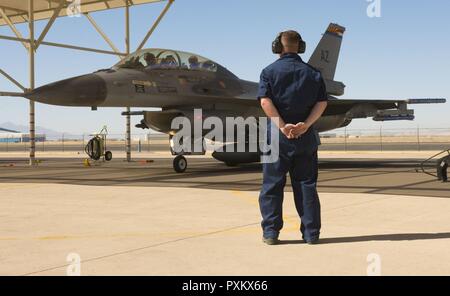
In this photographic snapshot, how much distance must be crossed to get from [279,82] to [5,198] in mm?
5775

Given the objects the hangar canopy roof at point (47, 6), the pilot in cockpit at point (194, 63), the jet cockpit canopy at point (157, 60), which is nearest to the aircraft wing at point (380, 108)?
the pilot in cockpit at point (194, 63)

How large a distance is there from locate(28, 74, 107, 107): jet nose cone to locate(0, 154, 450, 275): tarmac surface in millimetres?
4090

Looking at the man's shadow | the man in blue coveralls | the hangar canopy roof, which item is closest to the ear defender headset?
the man in blue coveralls

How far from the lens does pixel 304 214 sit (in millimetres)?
5027

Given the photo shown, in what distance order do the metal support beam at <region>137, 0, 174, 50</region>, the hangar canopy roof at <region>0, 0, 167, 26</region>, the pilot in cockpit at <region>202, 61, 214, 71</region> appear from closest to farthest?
the pilot in cockpit at <region>202, 61, 214, 71</region>
the metal support beam at <region>137, 0, 174, 50</region>
the hangar canopy roof at <region>0, 0, 167, 26</region>

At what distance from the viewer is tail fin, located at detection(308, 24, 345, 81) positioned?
67.6ft

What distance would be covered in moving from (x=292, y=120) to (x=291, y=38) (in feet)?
2.59

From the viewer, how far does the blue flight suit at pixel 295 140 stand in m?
4.99

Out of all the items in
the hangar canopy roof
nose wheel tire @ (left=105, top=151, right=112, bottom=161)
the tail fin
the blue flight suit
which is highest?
the hangar canopy roof

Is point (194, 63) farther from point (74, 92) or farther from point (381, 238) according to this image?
point (381, 238)

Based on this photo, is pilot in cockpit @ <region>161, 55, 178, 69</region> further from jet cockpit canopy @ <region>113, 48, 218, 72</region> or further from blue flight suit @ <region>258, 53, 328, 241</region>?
blue flight suit @ <region>258, 53, 328, 241</region>

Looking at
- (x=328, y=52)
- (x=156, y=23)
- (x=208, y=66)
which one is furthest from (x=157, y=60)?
(x=328, y=52)
